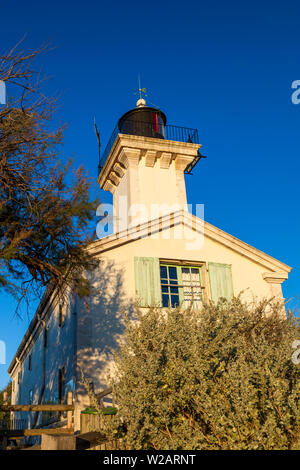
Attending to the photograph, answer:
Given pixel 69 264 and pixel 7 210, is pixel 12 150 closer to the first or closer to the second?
pixel 7 210

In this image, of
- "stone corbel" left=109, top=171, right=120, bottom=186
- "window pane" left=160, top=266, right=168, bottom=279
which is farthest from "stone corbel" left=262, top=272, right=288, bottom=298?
"stone corbel" left=109, top=171, right=120, bottom=186

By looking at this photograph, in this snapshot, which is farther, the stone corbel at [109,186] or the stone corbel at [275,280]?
the stone corbel at [109,186]

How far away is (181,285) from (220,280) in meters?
1.21

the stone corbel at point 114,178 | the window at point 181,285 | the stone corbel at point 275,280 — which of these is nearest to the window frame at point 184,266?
the window at point 181,285

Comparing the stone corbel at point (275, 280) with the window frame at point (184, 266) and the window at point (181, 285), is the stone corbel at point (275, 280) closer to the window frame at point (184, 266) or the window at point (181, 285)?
the window frame at point (184, 266)

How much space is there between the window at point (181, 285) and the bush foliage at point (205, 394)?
5.05 m

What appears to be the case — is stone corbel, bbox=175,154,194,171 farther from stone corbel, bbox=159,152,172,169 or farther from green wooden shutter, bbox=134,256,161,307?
green wooden shutter, bbox=134,256,161,307

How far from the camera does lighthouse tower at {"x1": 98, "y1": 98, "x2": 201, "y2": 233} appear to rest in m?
17.0

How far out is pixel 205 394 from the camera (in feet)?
19.0

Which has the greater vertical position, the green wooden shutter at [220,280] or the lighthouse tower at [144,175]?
the lighthouse tower at [144,175]

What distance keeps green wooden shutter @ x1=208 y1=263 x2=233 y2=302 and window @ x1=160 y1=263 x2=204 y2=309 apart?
1.10ft

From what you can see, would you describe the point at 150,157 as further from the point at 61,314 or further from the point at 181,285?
the point at 61,314

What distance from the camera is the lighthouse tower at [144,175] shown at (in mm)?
16969

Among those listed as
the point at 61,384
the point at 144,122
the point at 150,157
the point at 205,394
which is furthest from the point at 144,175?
the point at 205,394
